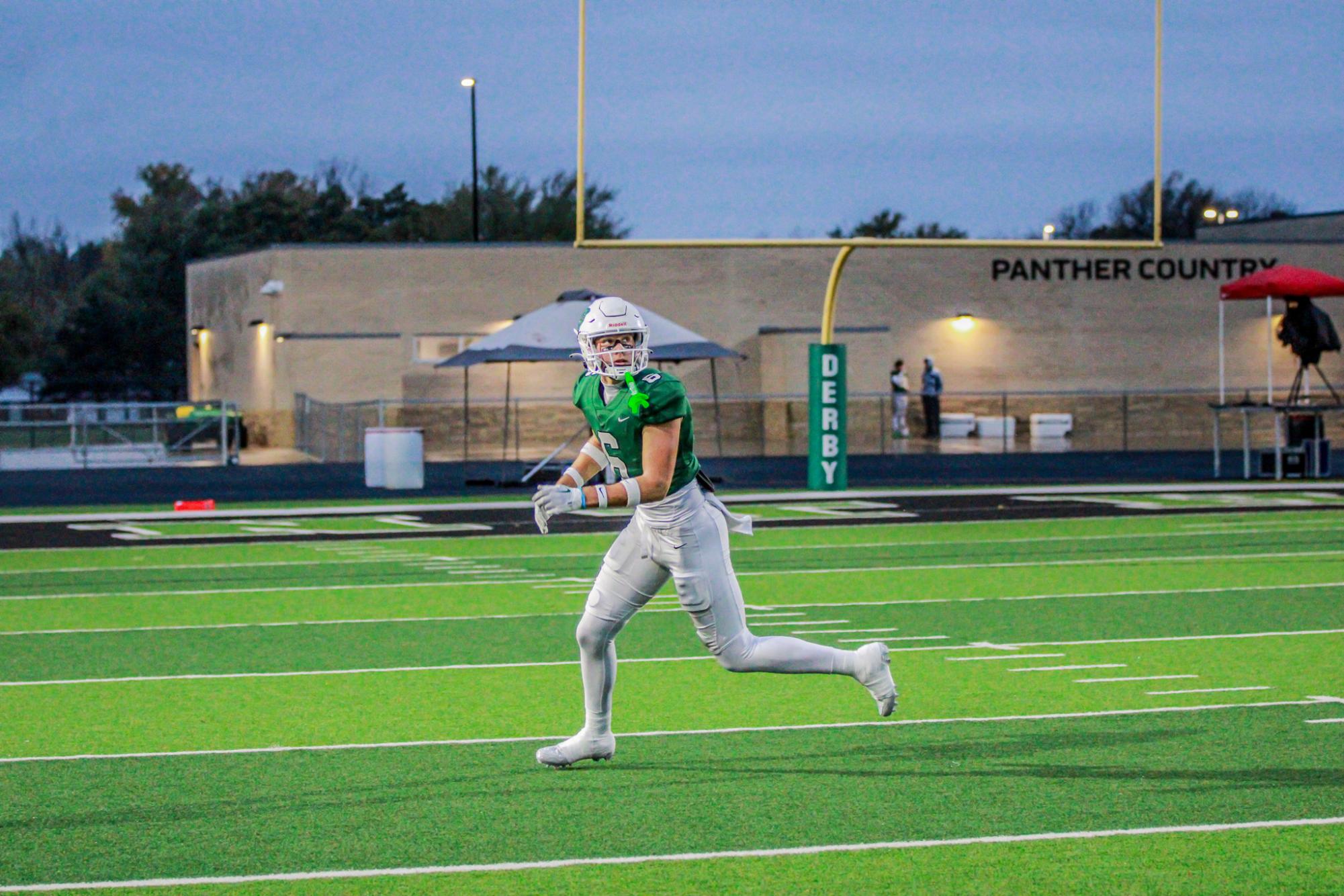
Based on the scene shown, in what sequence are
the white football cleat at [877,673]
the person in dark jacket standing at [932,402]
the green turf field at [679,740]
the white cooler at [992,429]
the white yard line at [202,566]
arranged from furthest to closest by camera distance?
the white cooler at [992,429] → the person in dark jacket standing at [932,402] → the white yard line at [202,566] → the white football cleat at [877,673] → the green turf field at [679,740]

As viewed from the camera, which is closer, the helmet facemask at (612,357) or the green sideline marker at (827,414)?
the helmet facemask at (612,357)

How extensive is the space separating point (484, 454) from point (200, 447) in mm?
5359

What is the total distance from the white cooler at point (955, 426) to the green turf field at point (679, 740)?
23.1m

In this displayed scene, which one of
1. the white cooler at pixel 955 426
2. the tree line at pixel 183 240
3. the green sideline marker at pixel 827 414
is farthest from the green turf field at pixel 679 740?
the tree line at pixel 183 240

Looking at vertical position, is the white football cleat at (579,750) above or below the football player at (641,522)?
below

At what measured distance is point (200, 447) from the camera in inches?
1358

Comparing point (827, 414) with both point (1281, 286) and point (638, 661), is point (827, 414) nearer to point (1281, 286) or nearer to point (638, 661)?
point (1281, 286)

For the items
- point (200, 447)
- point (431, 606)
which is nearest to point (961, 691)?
point (431, 606)

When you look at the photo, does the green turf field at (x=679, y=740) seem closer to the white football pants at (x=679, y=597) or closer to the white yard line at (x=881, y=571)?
the white yard line at (x=881, y=571)

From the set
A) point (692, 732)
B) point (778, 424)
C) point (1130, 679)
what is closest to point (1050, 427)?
point (778, 424)

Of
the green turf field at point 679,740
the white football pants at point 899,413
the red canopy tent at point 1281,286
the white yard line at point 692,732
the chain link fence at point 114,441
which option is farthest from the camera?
the white football pants at point 899,413

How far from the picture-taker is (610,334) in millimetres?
7027

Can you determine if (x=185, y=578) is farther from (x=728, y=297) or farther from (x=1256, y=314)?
(x=1256, y=314)

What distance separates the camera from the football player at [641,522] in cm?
696
